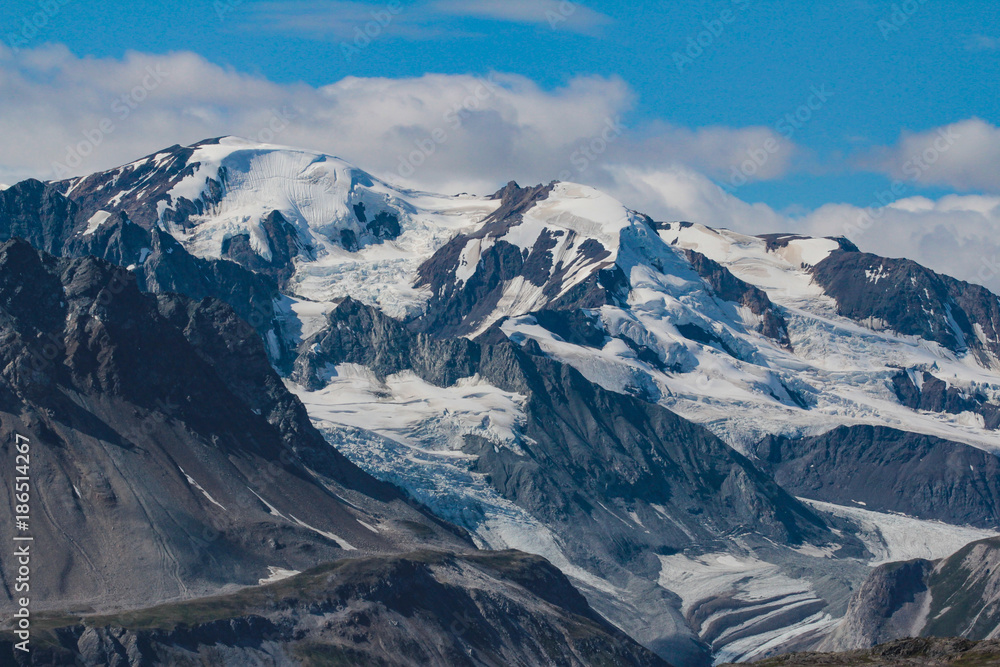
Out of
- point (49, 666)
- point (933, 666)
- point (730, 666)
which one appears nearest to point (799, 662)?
point (730, 666)

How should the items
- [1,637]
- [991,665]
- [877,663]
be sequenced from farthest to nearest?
[1,637]
[877,663]
[991,665]

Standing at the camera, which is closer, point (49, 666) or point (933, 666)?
point (933, 666)

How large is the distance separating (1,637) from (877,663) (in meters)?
106

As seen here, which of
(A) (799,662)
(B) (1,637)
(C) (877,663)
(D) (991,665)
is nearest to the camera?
(D) (991,665)

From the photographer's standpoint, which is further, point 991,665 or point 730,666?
point 730,666

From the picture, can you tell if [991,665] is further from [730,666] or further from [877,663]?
[730,666]

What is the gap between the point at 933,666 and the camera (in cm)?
13700

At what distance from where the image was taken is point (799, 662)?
151750 mm

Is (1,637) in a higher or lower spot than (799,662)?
lower

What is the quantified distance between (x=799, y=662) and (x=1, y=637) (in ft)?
317

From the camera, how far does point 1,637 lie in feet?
641

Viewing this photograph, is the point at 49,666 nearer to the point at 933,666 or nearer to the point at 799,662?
the point at 799,662

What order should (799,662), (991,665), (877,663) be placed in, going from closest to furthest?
(991,665) → (877,663) → (799,662)

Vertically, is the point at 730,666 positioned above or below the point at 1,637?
above
